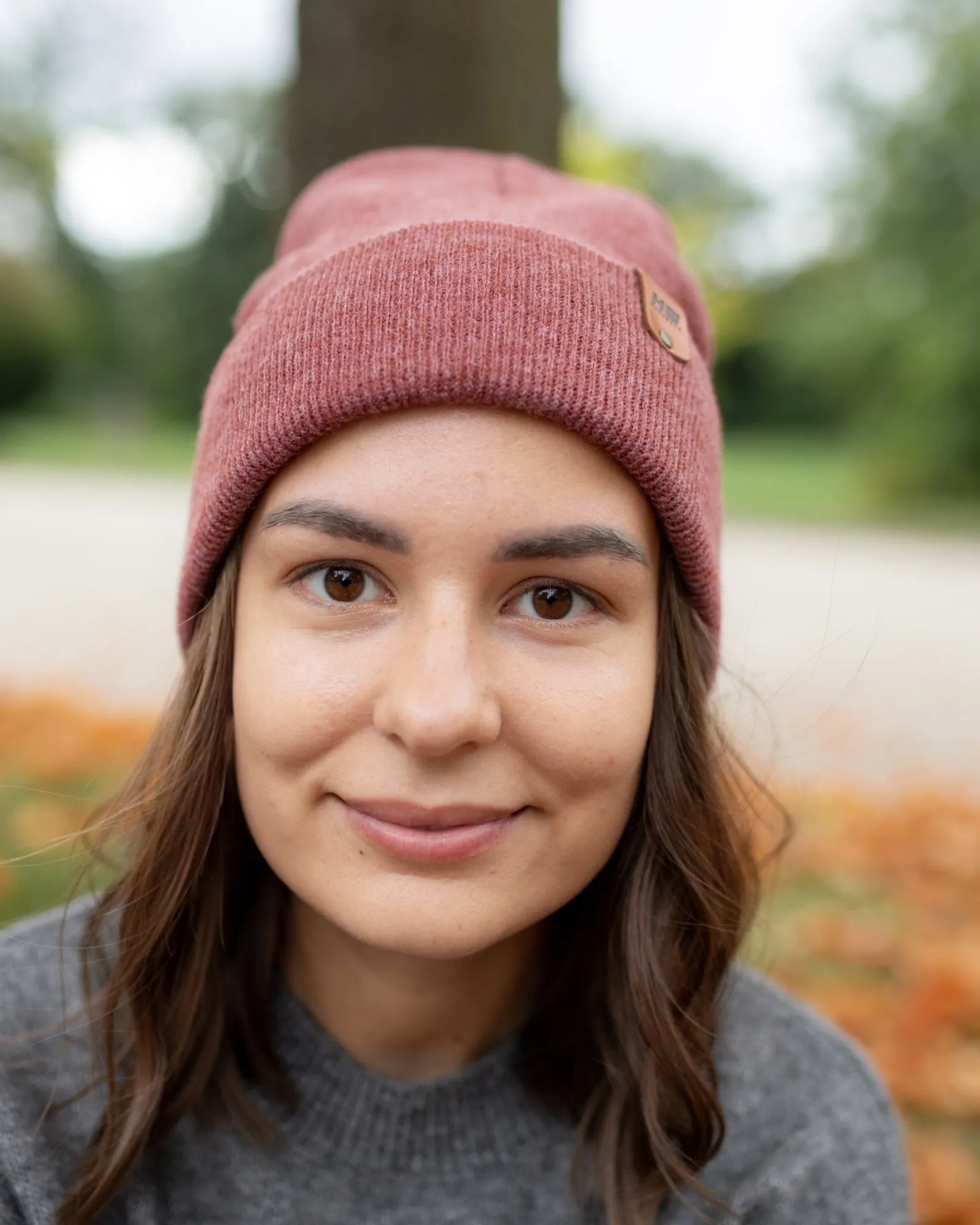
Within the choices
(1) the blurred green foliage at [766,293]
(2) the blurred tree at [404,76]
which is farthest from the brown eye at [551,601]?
(1) the blurred green foliage at [766,293]

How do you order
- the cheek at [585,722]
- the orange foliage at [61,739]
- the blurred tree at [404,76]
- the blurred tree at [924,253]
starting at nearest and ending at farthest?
1. the cheek at [585,722]
2. the blurred tree at [404,76]
3. the orange foliage at [61,739]
4. the blurred tree at [924,253]

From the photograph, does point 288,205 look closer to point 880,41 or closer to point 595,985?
point 595,985

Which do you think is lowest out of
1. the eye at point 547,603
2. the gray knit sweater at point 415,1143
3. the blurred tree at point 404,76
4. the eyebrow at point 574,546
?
the gray knit sweater at point 415,1143

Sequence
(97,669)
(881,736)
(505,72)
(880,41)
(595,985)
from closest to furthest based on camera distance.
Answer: (595,985), (505,72), (881,736), (97,669), (880,41)

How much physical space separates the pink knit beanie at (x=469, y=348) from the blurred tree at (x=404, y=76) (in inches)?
46.1

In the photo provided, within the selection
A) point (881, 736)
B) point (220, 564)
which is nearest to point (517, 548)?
point (220, 564)

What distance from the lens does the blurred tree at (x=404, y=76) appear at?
10.4ft

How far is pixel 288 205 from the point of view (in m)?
3.29

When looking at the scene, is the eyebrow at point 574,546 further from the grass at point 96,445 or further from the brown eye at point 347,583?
the grass at point 96,445

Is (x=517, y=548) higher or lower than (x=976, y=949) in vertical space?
higher

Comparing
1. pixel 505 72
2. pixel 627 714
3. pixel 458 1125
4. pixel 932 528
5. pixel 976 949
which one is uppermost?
pixel 505 72

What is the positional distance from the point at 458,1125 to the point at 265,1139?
1.02 feet

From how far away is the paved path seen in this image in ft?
21.0

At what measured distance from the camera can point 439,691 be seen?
5.32 ft
